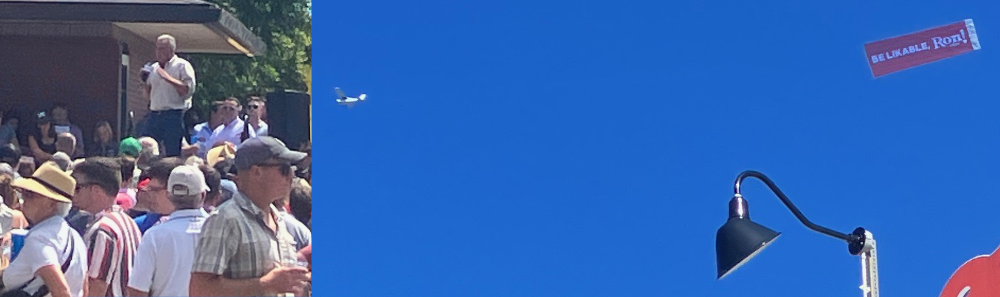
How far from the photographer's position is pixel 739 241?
8.30ft

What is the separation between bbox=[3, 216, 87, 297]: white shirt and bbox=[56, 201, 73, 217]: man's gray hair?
0.05 meters

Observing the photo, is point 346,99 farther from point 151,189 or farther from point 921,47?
point 921,47

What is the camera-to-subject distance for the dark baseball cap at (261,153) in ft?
10.6

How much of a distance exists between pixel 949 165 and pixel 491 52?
4.30 feet

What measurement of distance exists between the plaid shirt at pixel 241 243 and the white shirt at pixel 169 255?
0.02 m

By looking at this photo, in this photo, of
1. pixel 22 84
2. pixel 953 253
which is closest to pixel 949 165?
pixel 953 253

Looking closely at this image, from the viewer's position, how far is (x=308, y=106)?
3221 millimetres

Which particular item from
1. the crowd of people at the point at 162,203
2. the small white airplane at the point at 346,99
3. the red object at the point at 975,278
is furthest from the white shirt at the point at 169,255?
the red object at the point at 975,278

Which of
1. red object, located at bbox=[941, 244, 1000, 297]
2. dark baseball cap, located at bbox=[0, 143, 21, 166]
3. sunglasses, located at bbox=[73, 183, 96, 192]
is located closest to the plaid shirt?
sunglasses, located at bbox=[73, 183, 96, 192]

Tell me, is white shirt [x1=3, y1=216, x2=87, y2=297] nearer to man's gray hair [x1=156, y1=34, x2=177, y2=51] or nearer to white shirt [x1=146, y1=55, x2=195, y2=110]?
white shirt [x1=146, y1=55, x2=195, y2=110]

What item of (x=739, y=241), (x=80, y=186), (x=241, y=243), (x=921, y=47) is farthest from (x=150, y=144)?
(x=921, y=47)

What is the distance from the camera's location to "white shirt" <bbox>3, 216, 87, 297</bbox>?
10.6ft

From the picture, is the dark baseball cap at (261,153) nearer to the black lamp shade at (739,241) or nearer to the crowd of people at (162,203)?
the crowd of people at (162,203)

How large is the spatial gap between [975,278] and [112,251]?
2.38 meters
